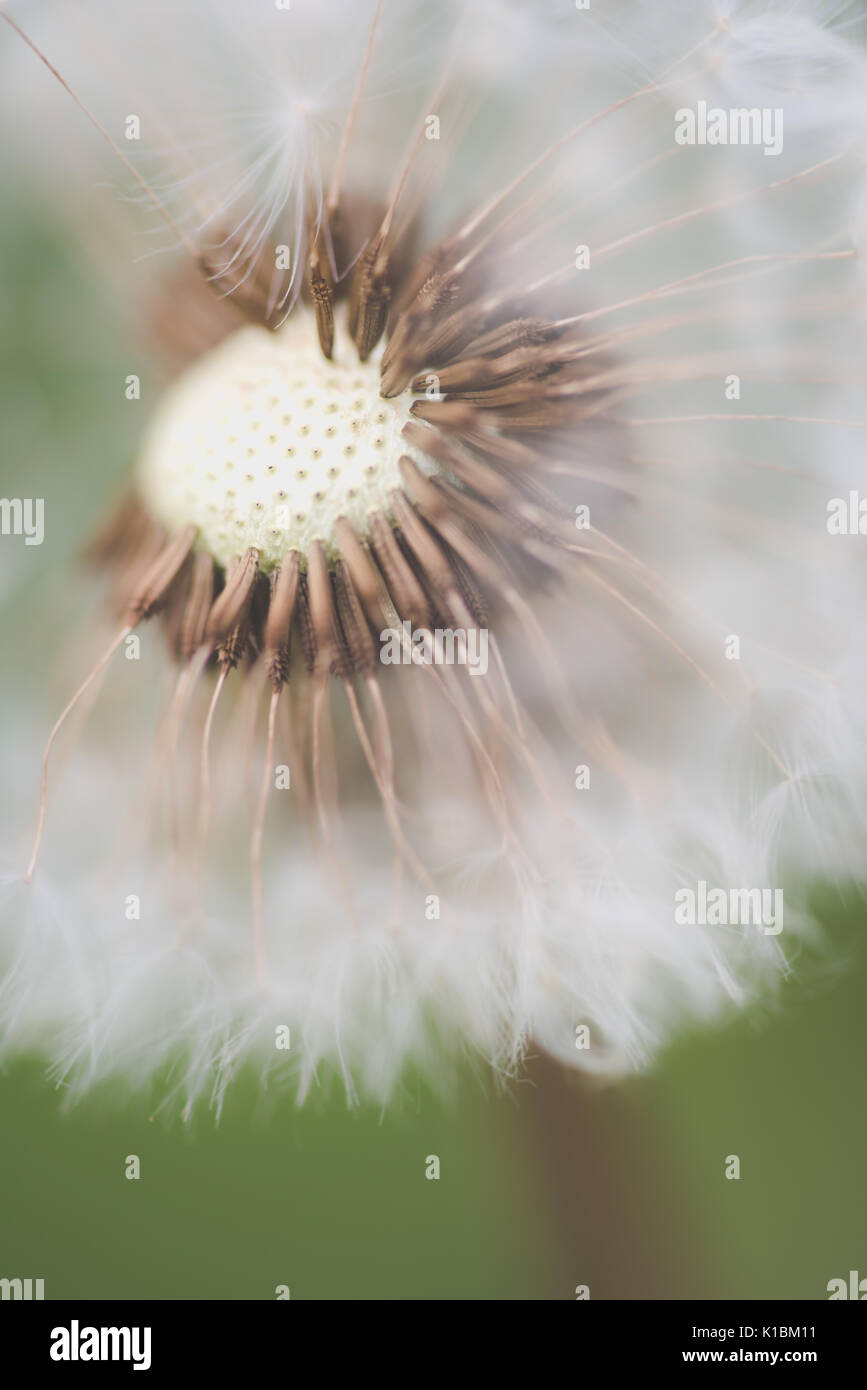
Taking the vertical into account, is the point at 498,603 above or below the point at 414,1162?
above

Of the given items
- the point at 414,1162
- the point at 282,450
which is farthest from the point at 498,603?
the point at 414,1162

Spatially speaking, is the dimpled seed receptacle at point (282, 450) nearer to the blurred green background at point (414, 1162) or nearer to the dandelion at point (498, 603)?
the dandelion at point (498, 603)

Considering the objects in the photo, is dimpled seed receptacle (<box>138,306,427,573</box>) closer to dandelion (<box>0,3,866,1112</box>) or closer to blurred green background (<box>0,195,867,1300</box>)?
dandelion (<box>0,3,866,1112</box>)

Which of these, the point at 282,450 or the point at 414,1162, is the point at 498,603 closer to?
the point at 282,450

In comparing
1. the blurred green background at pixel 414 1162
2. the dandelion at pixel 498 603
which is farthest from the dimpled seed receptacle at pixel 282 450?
the blurred green background at pixel 414 1162

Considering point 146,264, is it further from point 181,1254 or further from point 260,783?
point 181,1254

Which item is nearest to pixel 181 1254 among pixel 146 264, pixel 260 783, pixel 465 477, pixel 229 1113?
pixel 229 1113
